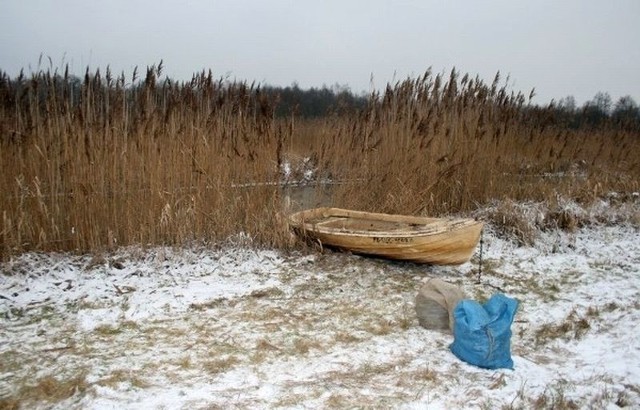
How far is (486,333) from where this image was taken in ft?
10.4

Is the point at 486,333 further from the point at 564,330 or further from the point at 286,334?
the point at 286,334

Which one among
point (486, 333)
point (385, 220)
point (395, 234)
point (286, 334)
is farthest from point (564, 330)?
point (385, 220)

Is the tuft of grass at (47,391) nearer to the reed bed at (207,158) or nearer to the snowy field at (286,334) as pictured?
the snowy field at (286,334)

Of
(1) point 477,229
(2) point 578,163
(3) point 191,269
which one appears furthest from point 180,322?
(2) point 578,163

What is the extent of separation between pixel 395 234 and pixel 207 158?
2.26 metres

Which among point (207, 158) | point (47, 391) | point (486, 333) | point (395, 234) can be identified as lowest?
point (47, 391)

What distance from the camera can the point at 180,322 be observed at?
3.92 metres

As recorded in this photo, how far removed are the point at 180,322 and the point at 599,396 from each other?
3.01 meters

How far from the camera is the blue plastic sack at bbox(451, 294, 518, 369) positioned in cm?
316

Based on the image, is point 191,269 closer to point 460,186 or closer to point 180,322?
point 180,322

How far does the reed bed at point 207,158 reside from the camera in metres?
4.80

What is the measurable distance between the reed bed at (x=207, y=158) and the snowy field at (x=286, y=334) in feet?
1.21

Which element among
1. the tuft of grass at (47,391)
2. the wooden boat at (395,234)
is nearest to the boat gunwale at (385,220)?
the wooden boat at (395,234)

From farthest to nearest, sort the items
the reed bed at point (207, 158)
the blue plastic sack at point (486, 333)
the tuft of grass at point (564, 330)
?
1. the reed bed at point (207, 158)
2. the tuft of grass at point (564, 330)
3. the blue plastic sack at point (486, 333)
